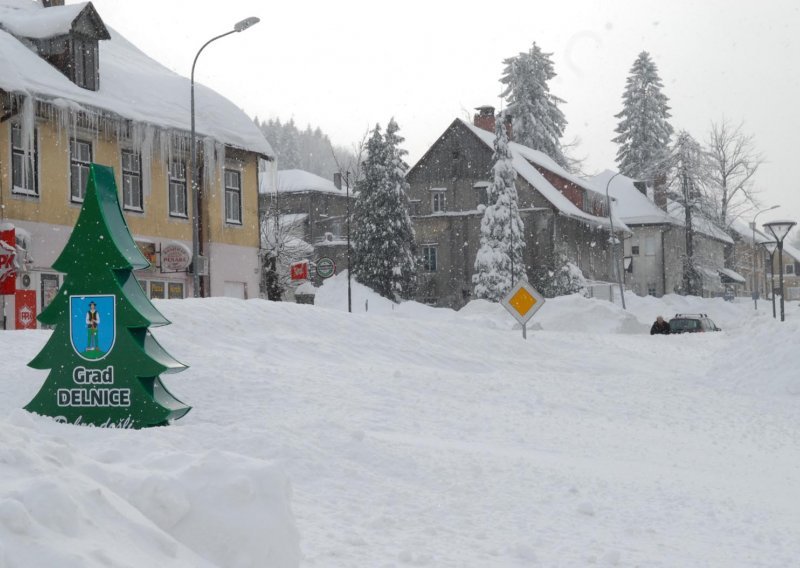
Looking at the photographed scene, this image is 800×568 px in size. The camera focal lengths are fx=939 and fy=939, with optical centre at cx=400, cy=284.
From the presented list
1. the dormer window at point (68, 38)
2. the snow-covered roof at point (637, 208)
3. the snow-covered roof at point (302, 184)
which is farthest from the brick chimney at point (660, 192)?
the dormer window at point (68, 38)

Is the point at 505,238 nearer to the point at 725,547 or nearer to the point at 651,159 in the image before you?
the point at 651,159

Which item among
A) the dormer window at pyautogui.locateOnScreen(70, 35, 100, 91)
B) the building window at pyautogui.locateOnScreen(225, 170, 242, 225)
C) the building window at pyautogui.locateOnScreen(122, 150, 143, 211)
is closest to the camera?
the dormer window at pyautogui.locateOnScreen(70, 35, 100, 91)

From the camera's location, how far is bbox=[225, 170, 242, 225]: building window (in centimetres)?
2967

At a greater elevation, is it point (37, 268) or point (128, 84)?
point (128, 84)

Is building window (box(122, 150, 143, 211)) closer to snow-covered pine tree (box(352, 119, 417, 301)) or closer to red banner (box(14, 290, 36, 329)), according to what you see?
red banner (box(14, 290, 36, 329))

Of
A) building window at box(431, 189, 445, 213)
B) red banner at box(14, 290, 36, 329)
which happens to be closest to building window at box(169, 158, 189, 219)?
red banner at box(14, 290, 36, 329)

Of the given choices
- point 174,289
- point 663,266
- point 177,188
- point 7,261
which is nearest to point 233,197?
point 177,188

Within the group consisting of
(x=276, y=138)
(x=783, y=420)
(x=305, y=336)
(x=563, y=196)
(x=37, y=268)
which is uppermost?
(x=276, y=138)

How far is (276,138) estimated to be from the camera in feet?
415

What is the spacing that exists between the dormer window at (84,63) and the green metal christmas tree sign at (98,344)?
17528 mm

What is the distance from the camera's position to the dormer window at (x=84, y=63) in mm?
24672

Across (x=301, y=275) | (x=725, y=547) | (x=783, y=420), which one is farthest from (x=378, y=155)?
(x=725, y=547)

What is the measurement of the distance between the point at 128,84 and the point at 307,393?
18661 mm

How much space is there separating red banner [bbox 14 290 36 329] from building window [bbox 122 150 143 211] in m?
4.81
